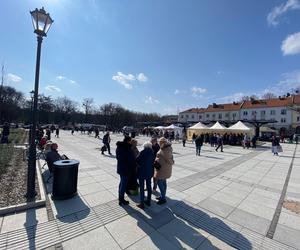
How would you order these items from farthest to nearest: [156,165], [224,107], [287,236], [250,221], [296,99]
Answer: [224,107] → [296,99] → [156,165] → [250,221] → [287,236]

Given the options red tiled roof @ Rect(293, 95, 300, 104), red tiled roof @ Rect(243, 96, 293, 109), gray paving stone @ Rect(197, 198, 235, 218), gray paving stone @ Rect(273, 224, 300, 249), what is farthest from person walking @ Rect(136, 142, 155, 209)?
red tiled roof @ Rect(293, 95, 300, 104)

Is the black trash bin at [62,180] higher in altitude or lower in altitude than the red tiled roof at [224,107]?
lower

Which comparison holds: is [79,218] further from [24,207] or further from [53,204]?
[24,207]

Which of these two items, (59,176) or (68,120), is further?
(68,120)

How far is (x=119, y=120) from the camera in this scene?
70.7 metres

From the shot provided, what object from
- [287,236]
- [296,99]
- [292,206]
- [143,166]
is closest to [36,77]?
[143,166]

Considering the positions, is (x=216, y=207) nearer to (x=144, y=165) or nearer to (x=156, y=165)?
(x=156, y=165)

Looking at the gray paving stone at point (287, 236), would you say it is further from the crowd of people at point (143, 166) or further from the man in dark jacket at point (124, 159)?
the man in dark jacket at point (124, 159)

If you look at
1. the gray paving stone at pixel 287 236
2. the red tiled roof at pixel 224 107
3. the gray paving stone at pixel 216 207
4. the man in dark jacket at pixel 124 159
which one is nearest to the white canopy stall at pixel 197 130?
the gray paving stone at pixel 216 207

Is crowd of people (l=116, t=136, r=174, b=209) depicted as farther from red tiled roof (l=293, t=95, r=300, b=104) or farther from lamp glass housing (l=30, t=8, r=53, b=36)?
red tiled roof (l=293, t=95, r=300, b=104)

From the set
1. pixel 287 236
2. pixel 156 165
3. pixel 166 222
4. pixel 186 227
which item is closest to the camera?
pixel 287 236

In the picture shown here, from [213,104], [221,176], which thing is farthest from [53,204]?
[213,104]

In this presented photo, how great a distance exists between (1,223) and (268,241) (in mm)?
Result: 5088

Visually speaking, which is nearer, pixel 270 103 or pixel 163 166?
pixel 163 166
